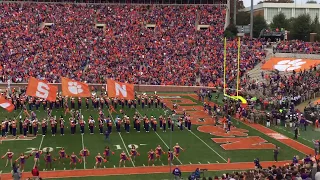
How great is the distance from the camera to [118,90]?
24.5 m

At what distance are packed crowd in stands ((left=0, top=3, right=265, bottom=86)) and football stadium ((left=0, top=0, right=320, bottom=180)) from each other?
0.13 meters

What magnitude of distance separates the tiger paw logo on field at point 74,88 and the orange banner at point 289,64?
65.9ft

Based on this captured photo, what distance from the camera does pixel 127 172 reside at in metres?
16.5

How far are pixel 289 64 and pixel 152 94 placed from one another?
1280 centimetres

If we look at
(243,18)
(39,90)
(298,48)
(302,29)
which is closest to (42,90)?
(39,90)

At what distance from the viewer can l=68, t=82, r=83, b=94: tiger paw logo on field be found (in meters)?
24.1

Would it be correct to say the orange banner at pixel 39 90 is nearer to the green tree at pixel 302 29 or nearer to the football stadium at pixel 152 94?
the football stadium at pixel 152 94

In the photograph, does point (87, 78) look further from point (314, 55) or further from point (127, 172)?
point (127, 172)

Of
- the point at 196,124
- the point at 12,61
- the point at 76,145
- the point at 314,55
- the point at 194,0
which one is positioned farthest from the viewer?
the point at 194,0

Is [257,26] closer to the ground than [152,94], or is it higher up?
higher up

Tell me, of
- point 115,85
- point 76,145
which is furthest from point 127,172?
point 115,85

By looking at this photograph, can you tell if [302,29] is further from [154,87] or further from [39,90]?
[39,90]

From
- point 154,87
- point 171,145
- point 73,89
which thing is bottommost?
point 171,145

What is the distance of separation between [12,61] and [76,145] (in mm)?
26226
